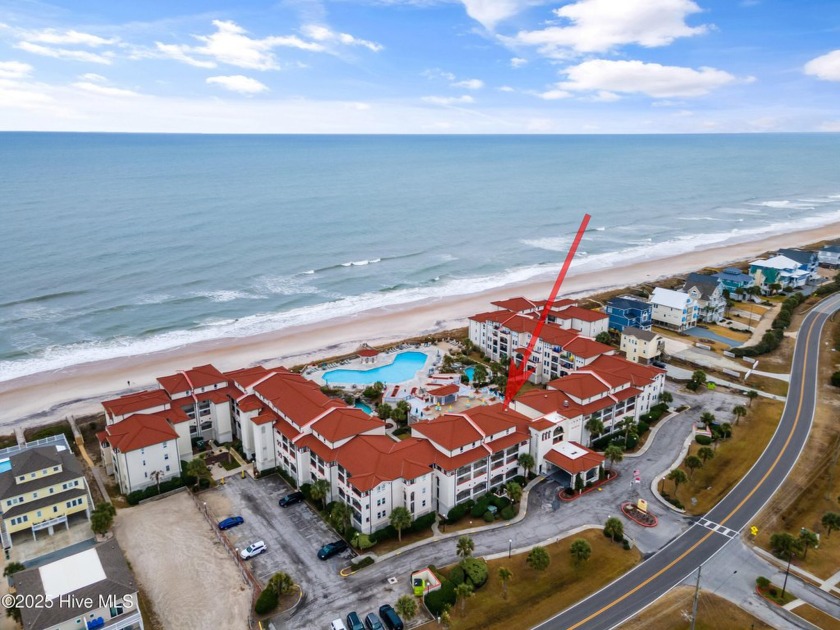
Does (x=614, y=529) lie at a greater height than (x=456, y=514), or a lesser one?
greater

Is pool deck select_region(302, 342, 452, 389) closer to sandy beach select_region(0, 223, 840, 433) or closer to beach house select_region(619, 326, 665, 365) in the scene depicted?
sandy beach select_region(0, 223, 840, 433)

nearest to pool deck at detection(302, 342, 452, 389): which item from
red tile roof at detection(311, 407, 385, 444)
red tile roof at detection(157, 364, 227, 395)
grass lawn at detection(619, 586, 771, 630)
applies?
red tile roof at detection(157, 364, 227, 395)

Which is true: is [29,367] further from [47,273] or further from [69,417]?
[47,273]

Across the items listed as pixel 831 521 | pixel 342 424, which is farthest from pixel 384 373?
pixel 831 521

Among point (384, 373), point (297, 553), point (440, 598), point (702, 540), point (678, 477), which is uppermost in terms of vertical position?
point (678, 477)

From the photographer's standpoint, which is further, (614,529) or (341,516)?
(341,516)

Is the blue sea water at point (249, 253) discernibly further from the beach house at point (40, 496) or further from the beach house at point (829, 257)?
the beach house at point (40, 496)

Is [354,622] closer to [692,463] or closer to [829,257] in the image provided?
[692,463]
